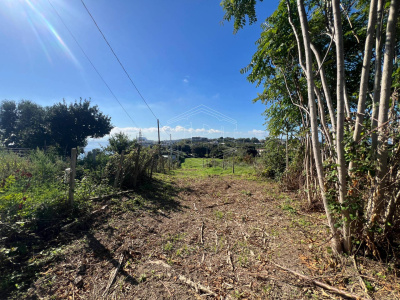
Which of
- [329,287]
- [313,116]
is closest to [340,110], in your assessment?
[313,116]

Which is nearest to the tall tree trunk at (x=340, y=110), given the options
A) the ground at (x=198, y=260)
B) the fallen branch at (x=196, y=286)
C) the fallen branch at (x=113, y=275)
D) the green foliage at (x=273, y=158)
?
the ground at (x=198, y=260)

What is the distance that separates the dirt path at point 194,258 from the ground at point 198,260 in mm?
11

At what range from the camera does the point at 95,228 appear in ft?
10.4

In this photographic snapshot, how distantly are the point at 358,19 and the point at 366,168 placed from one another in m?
3.86

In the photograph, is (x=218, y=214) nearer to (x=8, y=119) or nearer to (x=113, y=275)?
(x=113, y=275)

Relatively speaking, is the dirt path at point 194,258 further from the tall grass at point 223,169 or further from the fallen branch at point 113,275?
the tall grass at point 223,169

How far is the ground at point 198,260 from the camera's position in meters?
1.73

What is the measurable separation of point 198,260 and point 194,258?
0.07 m

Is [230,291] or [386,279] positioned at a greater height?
[386,279]

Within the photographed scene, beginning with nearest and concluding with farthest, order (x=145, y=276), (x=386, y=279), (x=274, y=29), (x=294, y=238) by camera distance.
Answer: (x=386, y=279)
(x=145, y=276)
(x=294, y=238)
(x=274, y=29)

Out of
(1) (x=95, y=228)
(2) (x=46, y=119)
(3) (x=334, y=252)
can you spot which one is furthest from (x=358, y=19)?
(2) (x=46, y=119)

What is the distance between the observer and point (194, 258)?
7.61 feet

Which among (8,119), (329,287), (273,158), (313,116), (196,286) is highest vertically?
(8,119)

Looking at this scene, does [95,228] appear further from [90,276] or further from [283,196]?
[283,196]
